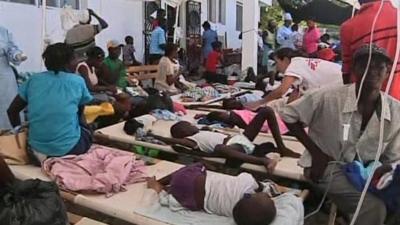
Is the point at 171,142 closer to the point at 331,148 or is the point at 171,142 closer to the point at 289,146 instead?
the point at 289,146

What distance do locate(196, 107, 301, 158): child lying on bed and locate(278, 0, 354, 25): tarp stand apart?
15.8 ft

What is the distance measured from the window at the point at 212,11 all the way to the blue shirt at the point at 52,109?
10.0 meters

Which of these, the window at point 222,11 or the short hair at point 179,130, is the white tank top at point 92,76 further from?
the window at point 222,11

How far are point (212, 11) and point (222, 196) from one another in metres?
10.9

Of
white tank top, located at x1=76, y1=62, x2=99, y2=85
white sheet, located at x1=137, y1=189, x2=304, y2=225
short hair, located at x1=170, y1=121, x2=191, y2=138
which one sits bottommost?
white sheet, located at x1=137, y1=189, x2=304, y2=225

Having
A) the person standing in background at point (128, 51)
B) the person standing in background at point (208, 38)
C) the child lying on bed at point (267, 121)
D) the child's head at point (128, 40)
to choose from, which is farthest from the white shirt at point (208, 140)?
the person standing in background at point (208, 38)

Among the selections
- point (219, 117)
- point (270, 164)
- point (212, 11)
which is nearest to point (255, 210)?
point (270, 164)

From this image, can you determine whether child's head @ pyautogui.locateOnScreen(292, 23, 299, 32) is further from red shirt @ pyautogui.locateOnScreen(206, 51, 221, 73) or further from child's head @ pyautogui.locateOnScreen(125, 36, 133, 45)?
child's head @ pyautogui.locateOnScreen(125, 36, 133, 45)

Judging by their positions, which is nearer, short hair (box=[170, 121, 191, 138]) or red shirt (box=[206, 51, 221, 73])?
short hair (box=[170, 121, 191, 138])

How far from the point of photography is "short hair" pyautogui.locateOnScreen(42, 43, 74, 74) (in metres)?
2.64

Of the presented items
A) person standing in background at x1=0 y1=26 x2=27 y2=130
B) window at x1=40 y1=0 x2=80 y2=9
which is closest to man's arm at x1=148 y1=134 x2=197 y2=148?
person standing in background at x1=0 y1=26 x2=27 y2=130

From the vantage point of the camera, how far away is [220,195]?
84.7 inches

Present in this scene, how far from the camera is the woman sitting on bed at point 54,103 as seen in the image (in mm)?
2646

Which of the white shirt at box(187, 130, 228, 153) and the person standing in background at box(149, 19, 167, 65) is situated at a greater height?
the person standing in background at box(149, 19, 167, 65)
